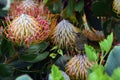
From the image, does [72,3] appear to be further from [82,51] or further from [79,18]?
[82,51]

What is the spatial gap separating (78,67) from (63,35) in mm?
157

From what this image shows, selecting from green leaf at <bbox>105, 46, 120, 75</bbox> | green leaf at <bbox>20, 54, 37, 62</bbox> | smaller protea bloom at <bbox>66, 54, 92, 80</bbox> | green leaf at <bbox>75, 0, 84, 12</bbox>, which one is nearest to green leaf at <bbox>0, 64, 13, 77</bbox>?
green leaf at <bbox>20, 54, 37, 62</bbox>

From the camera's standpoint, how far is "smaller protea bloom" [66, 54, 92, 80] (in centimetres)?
133

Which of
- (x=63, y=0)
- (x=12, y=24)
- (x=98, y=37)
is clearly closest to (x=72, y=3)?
(x=63, y=0)

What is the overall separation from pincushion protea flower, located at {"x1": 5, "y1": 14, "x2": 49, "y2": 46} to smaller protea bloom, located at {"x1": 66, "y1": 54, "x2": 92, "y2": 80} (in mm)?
150

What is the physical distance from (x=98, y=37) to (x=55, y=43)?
253 millimetres

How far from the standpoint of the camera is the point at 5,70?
4.05 feet

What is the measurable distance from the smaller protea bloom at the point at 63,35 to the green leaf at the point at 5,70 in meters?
0.25

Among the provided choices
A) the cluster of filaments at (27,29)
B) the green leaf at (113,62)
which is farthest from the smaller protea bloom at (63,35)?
the green leaf at (113,62)

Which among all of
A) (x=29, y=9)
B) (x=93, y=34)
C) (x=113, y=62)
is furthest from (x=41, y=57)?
(x=113, y=62)

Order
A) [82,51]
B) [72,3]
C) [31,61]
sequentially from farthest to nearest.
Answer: [72,3] → [82,51] → [31,61]

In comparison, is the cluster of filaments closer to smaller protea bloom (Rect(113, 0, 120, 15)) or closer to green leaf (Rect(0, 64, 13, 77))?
green leaf (Rect(0, 64, 13, 77))

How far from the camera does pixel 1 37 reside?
4.34ft

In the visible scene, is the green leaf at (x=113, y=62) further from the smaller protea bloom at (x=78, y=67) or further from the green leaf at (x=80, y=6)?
the green leaf at (x=80, y=6)
